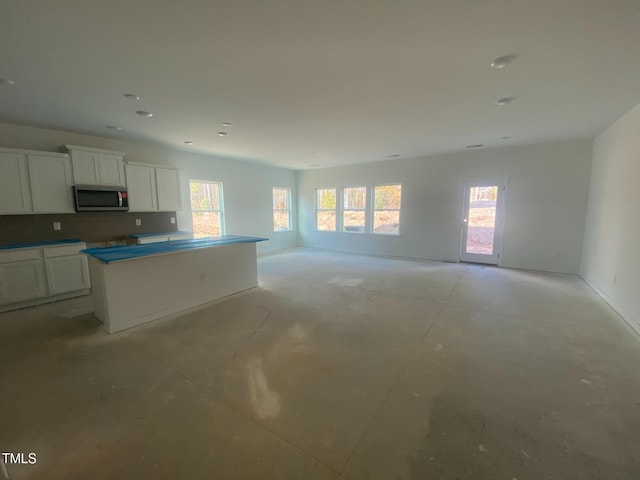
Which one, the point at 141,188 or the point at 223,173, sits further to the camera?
the point at 223,173

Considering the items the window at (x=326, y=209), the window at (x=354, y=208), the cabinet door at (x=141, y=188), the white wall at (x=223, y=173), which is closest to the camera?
the white wall at (x=223, y=173)

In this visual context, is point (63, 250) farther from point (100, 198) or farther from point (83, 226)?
point (100, 198)

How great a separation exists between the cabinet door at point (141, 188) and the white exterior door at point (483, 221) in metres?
6.91

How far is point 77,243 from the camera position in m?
4.13

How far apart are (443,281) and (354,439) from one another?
3941mm

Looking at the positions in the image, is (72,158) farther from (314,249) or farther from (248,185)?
(314,249)

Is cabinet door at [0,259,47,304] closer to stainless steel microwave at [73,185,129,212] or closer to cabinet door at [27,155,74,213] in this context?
cabinet door at [27,155,74,213]

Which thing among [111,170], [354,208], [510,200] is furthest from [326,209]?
[111,170]

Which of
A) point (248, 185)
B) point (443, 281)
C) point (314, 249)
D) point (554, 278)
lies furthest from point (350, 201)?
point (554, 278)

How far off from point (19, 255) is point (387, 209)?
725 centimetres

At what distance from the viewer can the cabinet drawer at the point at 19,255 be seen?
352 cm

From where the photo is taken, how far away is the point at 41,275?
380 cm

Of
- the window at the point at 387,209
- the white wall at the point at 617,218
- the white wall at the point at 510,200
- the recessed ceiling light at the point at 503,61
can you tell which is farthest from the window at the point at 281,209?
the white wall at the point at 617,218

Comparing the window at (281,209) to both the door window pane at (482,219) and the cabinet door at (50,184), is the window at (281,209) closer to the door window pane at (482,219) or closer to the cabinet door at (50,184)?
the cabinet door at (50,184)
